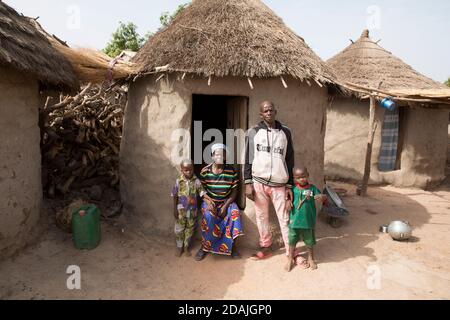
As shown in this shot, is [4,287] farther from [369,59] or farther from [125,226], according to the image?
[369,59]

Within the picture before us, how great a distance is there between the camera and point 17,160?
4180 millimetres

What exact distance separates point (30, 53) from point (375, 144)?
7.76 meters

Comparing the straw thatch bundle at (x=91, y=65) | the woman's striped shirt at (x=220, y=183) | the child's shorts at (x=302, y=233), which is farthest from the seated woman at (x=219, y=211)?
the straw thatch bundle at (x=91, y=65)

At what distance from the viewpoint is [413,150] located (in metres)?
9.05

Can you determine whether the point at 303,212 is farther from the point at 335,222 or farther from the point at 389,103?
the point at 389,103

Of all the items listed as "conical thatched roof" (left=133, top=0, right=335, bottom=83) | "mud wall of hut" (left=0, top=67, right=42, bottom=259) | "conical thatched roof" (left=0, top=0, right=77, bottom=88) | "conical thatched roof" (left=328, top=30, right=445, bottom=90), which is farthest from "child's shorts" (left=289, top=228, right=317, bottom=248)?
"conical thatched roof" (left=328, top=30, right=445, bottom=90)

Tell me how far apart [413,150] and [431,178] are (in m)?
1.07

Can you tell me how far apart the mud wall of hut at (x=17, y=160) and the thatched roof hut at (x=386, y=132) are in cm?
705

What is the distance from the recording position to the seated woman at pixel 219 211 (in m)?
4.52

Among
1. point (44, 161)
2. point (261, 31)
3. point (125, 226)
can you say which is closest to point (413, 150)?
point (261, 31)

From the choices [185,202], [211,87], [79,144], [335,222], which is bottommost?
[335,222]

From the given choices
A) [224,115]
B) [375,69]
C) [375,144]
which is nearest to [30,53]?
[224,115]

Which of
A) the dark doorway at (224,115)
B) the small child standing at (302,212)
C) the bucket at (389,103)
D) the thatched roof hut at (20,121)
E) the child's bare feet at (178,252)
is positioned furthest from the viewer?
the bucket at (389,103)

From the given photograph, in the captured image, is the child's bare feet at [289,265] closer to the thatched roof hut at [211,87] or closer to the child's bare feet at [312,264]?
the child's bare feet at [312,264]
